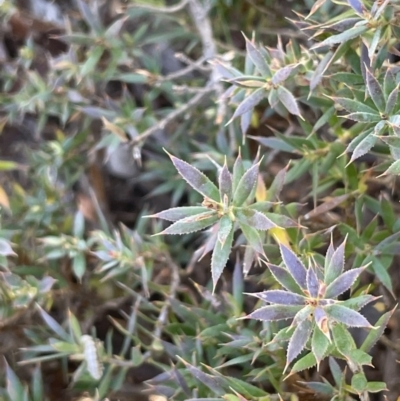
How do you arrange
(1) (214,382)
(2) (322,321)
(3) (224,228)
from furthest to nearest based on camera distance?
(1) (214,382) → (3) (224,228) → (2) (322,321)

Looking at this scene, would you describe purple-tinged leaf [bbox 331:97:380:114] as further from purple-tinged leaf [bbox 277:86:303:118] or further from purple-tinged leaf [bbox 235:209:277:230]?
purple-tinged leaf [bbox 235:209:277:230]

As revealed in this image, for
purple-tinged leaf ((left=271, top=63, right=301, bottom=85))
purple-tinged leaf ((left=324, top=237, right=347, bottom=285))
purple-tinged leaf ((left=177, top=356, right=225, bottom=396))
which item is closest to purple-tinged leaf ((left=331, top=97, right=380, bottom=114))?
purple-tinged leaf ((left=271, top=63, right=301, bottom=85))

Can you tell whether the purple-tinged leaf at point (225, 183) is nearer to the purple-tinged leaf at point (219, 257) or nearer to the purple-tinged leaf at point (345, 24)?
the purple-tinged leaf at point (219, 257)

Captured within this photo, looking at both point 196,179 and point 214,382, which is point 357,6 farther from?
point 214,382

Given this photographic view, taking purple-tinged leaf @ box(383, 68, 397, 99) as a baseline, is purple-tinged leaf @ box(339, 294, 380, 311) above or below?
below

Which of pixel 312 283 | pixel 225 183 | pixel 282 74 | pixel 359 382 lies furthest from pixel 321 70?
pixel 359 382
